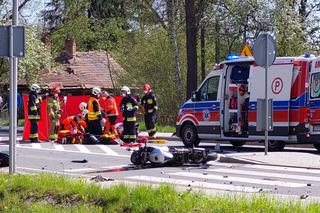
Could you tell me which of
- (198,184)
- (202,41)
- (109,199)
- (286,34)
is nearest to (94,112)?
(198,184)

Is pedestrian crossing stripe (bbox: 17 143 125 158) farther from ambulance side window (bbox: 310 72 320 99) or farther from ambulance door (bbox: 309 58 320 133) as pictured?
ambulance side window (bbox: 310 72 320 99)

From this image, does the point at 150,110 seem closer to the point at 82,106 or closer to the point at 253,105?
the point at 82,106

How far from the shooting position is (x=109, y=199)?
882cm

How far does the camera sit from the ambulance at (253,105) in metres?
17.3

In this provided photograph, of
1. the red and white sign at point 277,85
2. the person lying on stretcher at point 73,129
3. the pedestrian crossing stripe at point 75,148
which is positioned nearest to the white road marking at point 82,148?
the pedestrian crossing stripe at point 75,148

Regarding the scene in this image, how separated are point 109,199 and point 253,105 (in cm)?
1013

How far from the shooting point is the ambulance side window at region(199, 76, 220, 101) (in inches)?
763

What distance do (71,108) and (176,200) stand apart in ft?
56.0

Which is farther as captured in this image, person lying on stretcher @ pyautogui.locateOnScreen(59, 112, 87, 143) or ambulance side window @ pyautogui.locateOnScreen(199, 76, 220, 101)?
person lying on stretcher @ pyautogui.locateOnScreen(59, 112, 87, 143)

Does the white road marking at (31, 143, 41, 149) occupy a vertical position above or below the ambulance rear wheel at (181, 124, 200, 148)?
below

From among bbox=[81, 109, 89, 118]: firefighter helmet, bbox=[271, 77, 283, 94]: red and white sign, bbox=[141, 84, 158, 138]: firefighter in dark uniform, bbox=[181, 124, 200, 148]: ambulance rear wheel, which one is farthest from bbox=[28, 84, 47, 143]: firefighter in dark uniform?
bbox=[271, 77, 283, 94]: red and white sign

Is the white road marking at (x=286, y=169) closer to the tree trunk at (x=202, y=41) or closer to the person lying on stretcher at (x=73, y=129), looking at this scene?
the person lying on stretcher at (x=73, y=129)

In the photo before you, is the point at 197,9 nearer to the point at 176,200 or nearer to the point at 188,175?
the point at 188,175

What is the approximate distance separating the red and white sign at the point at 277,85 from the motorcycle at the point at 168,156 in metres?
4.16
